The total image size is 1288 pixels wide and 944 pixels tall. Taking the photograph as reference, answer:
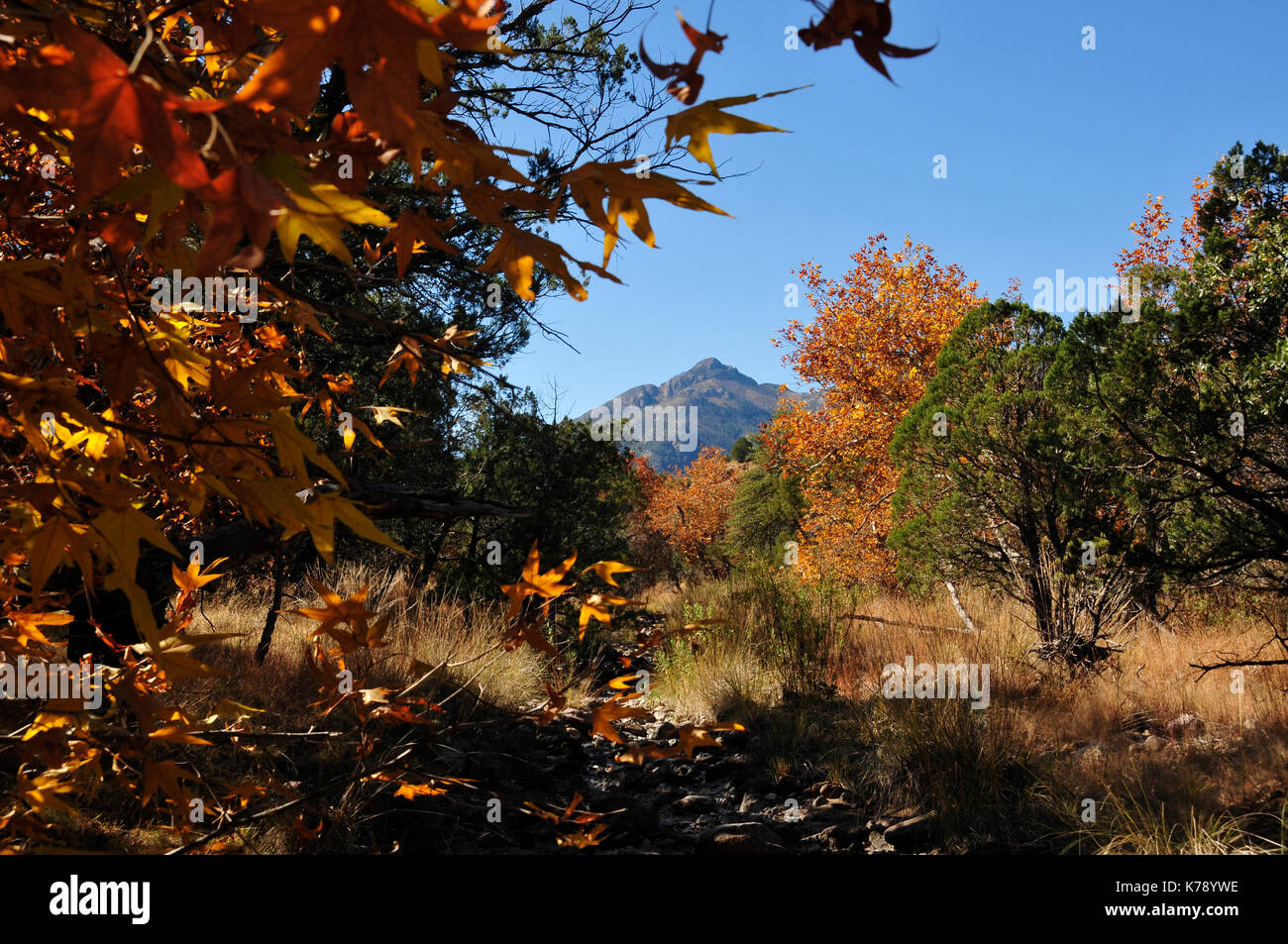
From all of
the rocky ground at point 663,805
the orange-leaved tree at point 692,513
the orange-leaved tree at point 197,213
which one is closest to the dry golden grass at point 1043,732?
the rocky ground at point 663,805

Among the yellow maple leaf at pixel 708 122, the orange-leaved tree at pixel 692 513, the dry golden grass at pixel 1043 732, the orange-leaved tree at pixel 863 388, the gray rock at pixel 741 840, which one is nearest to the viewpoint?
the yellow maple leaf at pixel 708 122

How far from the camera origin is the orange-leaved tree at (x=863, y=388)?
9.40 meters

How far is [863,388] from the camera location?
1027 cm

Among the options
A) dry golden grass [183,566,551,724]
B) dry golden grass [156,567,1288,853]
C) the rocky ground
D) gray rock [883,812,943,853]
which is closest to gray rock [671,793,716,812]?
the rocky ground

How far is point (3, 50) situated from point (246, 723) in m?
1.78

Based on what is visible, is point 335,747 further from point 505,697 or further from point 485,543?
point 485,543

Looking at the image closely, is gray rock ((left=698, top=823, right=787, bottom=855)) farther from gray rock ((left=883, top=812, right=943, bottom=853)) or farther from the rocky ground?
gray rock ((left=883, top=812, right=943, bottom=853))

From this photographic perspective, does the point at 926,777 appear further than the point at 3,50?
Yes

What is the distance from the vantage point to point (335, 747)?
3.10 meters

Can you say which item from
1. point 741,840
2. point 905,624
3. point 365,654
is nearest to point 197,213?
point 741,840

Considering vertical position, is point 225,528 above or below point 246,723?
above

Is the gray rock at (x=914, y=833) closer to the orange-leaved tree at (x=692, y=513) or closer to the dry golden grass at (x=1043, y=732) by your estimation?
the dry golden grass at (x=1043, y=732)

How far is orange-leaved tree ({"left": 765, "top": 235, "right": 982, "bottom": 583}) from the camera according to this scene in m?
9.40

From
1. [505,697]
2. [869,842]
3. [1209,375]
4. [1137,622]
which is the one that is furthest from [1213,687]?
[505,697]
